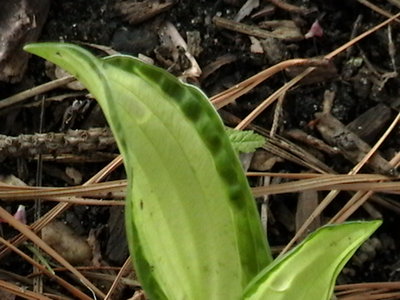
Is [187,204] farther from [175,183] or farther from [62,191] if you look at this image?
[62,191]

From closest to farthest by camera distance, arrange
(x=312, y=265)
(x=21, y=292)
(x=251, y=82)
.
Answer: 1. (x=312, y=265)
2. (x=21, y=292)
3. (x=251, y=82)

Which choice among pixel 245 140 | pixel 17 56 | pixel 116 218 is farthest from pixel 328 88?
pixel 17 56

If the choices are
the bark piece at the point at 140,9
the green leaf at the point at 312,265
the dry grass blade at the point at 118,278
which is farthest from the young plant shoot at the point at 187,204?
the bark piece at the point at 140,9

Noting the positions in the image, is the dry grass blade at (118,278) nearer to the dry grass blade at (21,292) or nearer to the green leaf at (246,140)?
the dry grass blade at (21,292)

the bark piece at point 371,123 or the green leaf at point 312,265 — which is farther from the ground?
the bark piece at point 371,123

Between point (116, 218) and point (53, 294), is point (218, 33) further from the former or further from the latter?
point (53, 294)

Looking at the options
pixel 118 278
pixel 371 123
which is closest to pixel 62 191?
pixel 118 278
